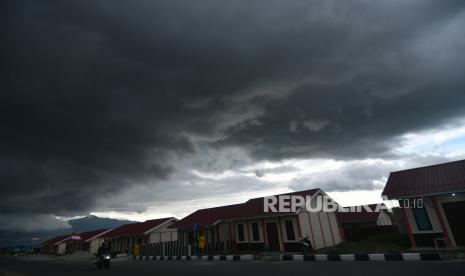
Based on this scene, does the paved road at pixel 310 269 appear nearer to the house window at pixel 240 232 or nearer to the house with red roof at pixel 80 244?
the house window at pixel 240 232

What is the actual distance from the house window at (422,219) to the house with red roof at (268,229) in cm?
785

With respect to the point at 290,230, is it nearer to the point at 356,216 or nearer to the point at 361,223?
the point at 356,216

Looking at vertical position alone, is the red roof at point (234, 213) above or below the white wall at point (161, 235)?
above

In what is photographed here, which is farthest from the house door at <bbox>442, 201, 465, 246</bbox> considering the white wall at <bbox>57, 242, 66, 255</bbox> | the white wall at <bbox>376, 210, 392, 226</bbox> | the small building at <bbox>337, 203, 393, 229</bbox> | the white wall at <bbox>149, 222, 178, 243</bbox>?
the white wall at <bbox>57, 242, 66, 255</bbox>

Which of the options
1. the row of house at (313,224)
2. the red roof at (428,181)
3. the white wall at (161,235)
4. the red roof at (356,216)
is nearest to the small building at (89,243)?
the row of house at (313,224)

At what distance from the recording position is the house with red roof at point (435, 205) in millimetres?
14180

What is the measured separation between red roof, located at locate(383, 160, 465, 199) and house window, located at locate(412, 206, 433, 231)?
106 cm

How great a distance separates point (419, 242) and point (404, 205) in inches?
82.4

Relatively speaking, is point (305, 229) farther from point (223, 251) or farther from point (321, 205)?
point (223, 251)

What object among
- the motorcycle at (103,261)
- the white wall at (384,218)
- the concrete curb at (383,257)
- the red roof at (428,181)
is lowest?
the concrete curb at (383,257)

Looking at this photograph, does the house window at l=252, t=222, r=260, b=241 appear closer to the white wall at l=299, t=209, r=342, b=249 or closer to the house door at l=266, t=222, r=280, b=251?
the house door at l=266, t=222, r=280, b=251

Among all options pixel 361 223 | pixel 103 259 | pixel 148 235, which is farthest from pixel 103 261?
pixel 361 223

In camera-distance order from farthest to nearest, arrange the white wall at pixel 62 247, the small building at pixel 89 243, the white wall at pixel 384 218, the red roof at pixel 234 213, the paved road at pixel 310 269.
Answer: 1. the white wall at pixel 62 247
2. the small building at pixel 89 243
3. the white wall at pixel 384 218
4. the red roof at pixel 234 213
5. the paved road at pixel 310 269

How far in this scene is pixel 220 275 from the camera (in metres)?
9.72
